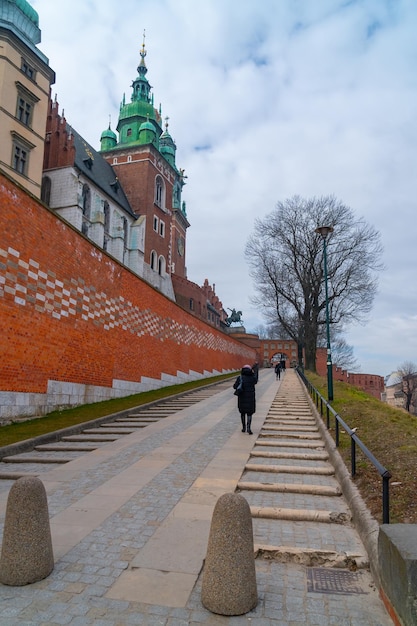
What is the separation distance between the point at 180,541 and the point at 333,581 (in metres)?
1.45

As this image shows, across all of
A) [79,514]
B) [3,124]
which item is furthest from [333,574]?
[3,124]

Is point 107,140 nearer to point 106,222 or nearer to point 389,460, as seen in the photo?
point 106,222

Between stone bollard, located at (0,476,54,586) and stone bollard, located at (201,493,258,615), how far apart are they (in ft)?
4.44

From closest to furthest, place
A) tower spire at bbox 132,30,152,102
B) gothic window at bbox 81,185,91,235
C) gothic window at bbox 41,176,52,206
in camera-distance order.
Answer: gothic window at bbox 41,176,52,206 → gothic window at bbox 81,185,91,235 → tower spire at bbox 132,30,152,102

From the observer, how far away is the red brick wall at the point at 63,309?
35.4 feet

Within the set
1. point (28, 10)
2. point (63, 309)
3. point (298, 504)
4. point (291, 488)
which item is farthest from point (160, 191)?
point (298, 504)

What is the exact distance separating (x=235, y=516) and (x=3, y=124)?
29900 millimetres

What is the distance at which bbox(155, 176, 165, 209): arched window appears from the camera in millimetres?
51375

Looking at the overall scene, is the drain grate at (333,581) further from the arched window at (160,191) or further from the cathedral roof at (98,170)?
the arched window at (160,191)

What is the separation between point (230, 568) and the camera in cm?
311

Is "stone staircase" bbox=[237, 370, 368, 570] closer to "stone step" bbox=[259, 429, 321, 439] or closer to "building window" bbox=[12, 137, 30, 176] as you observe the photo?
"stone step" bbox=[259, 429, 321, 439]

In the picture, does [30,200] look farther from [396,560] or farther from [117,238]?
[117,238]

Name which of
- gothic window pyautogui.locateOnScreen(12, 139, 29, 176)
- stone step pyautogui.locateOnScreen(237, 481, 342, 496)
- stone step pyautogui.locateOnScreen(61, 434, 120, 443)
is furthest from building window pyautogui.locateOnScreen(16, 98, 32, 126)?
stone step pyautogui.locateOnScreen(237, 481, 342, 496)

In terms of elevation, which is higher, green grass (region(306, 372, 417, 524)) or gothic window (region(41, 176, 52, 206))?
gothic window (region(41, 176, 52, 206))
